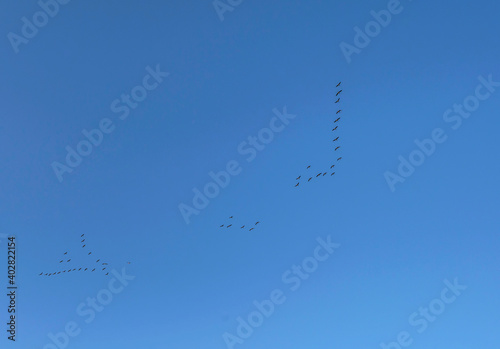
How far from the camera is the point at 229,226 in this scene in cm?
2811

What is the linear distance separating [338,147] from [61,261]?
55.9ft

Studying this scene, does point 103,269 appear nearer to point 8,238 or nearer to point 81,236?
point 81,236

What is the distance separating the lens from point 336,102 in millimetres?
27719

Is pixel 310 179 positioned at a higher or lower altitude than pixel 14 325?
lower

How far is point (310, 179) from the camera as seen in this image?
2806 cm

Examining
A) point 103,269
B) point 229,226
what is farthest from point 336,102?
point 103,269

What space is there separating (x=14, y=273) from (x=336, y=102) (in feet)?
66.6

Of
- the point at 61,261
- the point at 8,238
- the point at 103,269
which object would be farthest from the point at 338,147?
the point at 8,238

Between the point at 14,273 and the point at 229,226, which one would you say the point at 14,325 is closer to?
the point at 14,273


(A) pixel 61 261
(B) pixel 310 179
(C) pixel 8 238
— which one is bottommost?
(B) pixel 310 179

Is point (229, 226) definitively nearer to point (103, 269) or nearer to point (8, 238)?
point (103, 269)

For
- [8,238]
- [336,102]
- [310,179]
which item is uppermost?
[8,238]

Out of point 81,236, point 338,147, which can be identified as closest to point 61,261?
point 81,236

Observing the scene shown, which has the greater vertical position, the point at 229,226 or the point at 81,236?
the point at 81,236
